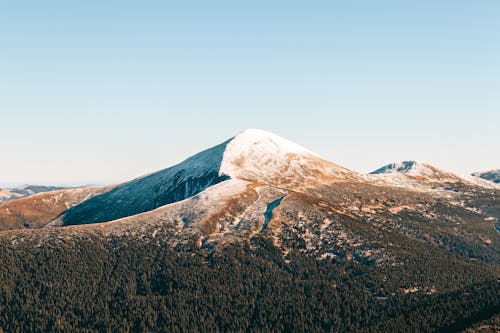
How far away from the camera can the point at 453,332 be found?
7815 inches

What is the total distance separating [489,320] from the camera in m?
192

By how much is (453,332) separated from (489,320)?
14.1 m
